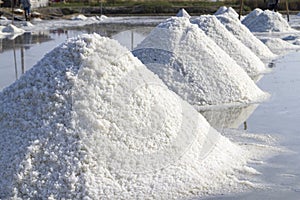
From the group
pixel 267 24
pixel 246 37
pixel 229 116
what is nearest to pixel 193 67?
pixel 229 116

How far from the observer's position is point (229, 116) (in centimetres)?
433

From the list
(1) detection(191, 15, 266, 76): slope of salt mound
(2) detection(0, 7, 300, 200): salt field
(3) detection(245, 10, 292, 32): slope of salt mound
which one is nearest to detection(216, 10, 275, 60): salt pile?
(1) detection(191, 15, 266, 76): slope of salt mound

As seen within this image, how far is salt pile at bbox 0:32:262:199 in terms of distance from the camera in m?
2.48

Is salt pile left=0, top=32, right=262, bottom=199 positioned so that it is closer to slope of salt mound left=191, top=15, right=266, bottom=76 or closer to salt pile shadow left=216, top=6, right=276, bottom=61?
slope of salt mound left=191, top=15, right=266, bottom=76

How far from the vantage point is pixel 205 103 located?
4633 millimetres

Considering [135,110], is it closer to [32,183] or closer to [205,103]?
[32,183]

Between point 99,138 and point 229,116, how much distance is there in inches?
78.0

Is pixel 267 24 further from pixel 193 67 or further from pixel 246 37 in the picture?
pixel 193 67

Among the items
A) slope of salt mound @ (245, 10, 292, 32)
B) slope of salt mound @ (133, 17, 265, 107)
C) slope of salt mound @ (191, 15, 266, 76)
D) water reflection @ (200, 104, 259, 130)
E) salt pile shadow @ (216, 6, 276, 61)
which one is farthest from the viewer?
slope of salt mound @ (245, 10, 292, 32)

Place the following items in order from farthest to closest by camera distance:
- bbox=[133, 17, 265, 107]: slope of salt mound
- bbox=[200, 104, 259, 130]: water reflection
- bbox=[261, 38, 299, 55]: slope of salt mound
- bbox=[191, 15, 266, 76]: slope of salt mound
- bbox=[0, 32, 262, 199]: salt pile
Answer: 1. bbox=[261, 38, 299, 55]: slope of salt mound
2. bbox=[191, 15, 266, 76]: slope of salt mound
3. bbox=[133, 17, 265, 107]: slope of salt mound
4. bbox=[200, 104, 259, 130]: water reflection
5. bbox=[0, 32, 262, 199]: salt pile

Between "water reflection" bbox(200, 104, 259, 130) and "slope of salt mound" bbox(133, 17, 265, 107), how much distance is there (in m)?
0.18

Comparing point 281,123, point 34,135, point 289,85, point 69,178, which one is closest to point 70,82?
point 34,135

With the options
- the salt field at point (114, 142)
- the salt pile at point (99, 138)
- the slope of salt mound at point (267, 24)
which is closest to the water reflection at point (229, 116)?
the salt field at point (114, 142)

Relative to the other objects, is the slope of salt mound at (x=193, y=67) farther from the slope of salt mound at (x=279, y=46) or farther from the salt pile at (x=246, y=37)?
the slope of salt mound at (x=279, y=46)
